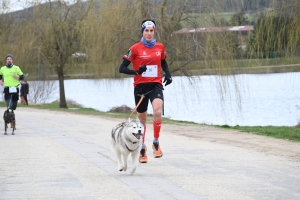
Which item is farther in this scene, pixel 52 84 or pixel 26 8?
pixel 52 84

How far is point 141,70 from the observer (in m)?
9.88

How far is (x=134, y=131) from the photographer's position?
8703mm

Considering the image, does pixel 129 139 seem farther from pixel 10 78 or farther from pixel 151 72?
pixel 10 78

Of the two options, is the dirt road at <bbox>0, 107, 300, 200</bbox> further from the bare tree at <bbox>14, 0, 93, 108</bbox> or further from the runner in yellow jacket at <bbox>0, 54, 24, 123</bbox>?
the bare tree at <bbox>14, 0, 93, 108</bbox>

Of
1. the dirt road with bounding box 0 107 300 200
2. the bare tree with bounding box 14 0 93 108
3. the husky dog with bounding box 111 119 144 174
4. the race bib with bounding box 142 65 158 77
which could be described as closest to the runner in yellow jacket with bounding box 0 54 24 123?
the dirt road with bounding box 0 107 300 200

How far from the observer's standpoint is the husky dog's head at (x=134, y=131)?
343 inches

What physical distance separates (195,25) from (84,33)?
296 inches

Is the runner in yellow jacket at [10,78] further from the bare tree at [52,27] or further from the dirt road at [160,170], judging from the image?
the bare tree at [52,27]

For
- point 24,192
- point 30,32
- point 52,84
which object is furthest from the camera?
point 52,84

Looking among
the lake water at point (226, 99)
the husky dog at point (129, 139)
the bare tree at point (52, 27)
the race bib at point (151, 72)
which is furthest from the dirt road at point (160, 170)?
the bare tree at point (52, 27)

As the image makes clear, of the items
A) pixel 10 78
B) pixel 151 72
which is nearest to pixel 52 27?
pixel 10 78

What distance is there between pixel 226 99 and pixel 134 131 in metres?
16.9

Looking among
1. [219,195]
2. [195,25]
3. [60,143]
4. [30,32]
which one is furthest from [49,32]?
[219,195]

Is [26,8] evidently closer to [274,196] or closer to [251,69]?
[251,69]
